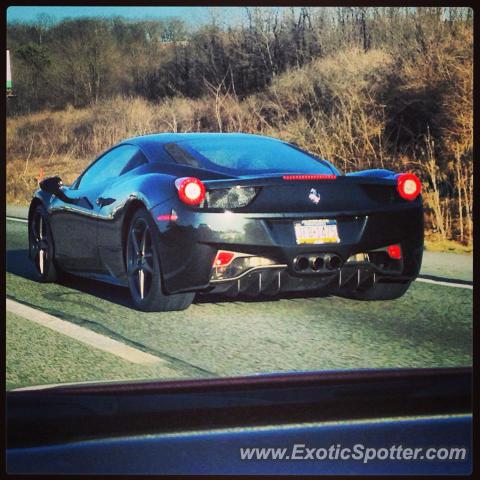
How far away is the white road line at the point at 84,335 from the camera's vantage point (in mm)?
5617

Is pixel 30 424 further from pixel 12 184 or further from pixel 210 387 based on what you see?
pixel 12 184

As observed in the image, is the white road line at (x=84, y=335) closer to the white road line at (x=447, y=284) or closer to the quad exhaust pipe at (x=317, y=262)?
the quad exhaust pipe at (x=317, y=262)

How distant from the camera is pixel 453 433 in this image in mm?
2645

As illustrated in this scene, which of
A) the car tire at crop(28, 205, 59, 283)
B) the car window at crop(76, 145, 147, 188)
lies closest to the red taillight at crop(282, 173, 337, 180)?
the car window at crop(76, 145, 147, 188)

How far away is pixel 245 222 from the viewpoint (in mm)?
6059

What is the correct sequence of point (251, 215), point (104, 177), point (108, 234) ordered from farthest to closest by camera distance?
point (104, 177) → point (108, 234) → point (251, 215)

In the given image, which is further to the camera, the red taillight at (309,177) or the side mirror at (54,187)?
the side mirror at (54,187)

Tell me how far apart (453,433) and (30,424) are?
110 cm

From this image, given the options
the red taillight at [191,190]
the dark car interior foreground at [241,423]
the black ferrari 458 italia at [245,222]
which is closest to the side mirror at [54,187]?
the black ferrari 458 italia at [245,222]

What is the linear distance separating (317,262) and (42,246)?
2914mm

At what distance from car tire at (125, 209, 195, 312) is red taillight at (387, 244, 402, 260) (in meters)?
1.25

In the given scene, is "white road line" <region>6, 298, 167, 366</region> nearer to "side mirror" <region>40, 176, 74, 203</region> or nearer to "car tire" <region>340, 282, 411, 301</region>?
"side mirror" <region>40, 176, 74, 203</region>

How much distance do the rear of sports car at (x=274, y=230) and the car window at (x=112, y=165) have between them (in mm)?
952

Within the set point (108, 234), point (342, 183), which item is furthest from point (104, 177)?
point (342, 183)
